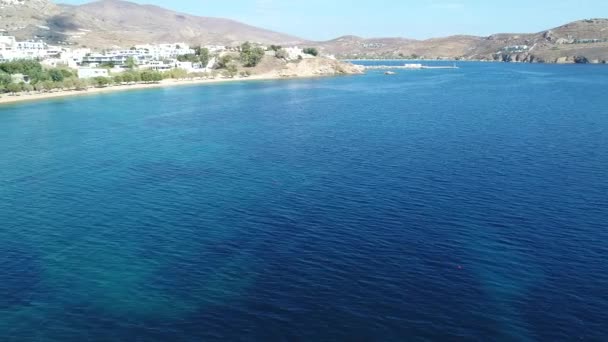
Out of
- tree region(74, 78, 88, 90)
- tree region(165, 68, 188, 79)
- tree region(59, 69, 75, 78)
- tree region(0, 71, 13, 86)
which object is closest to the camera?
tree region(0, 71, 13, 86)

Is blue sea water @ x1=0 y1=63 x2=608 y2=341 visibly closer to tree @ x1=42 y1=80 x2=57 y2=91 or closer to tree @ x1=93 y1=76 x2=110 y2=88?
tree @ x1=42 y1=80 x2=57 y2=91

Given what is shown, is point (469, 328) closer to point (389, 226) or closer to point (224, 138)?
point (389, 226)

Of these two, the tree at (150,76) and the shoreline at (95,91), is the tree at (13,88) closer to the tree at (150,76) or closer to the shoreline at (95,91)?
the shoreline at (95,91)

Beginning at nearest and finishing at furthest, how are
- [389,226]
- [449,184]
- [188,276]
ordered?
[188,276]
[389,226]
[449,184]

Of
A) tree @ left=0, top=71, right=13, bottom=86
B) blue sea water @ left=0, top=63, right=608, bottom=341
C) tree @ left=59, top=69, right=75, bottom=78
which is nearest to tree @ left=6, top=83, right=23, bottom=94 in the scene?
tree @ left=0, top=71, right=13, bottom=86

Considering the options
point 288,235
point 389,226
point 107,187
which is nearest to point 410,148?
point 389,226

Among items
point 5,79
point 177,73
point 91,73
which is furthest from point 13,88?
point 177,73
